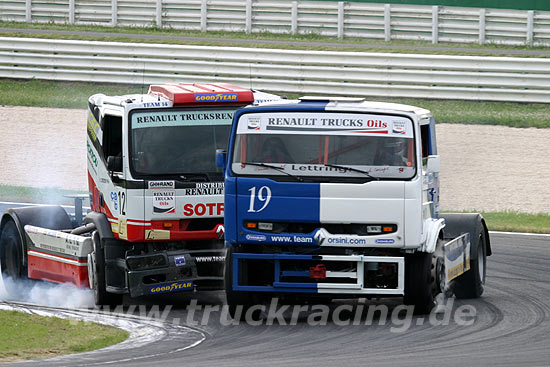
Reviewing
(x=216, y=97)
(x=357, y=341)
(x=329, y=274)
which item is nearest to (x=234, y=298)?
(x=329, y=274)

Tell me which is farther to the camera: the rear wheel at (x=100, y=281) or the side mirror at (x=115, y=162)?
the rear wheel at (x=100, y=281)

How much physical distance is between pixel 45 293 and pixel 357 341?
4.70 metres

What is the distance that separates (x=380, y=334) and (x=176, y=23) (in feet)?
80.0

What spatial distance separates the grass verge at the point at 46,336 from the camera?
1059cm

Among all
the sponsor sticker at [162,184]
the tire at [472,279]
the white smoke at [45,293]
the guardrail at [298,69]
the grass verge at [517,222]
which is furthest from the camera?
the guardrail at [298,69]

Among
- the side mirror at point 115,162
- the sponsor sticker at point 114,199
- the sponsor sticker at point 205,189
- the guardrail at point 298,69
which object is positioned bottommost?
the sponsor sticker at point 114,199

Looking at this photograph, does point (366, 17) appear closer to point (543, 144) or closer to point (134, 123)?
point (543, 144)

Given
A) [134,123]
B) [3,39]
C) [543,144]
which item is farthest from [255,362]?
[3,39]

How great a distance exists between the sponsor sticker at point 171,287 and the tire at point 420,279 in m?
2.38

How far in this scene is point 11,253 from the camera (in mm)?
15133

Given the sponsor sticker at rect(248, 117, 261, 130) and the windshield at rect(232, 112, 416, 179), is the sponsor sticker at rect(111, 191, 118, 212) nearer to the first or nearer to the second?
the windshield at rect(232, 112, 416, 179)

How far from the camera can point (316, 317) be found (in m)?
12.3

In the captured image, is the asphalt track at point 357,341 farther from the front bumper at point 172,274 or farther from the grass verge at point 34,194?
the grass verge at point 34,194

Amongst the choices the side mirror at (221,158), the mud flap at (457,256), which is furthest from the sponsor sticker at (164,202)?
the mud flap at (457,256)
